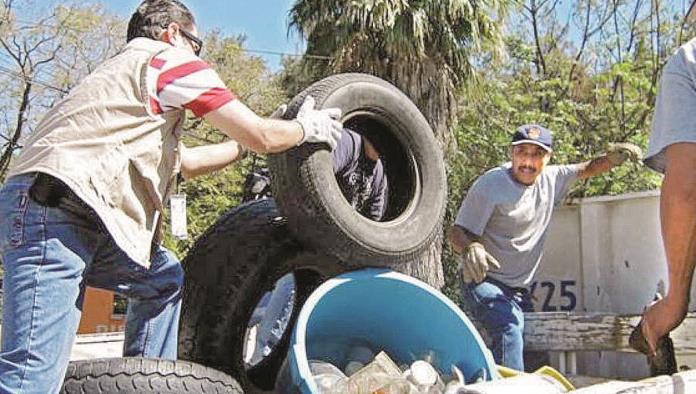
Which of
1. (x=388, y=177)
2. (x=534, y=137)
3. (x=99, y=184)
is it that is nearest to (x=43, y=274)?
(x=99, y=184)

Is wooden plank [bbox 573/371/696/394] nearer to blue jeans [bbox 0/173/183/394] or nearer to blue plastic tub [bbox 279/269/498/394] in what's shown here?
blue plastic tub [bbox 279/269/498/394]

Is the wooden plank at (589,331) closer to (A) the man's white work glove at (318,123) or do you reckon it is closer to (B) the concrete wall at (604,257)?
(B) the concrete wall at (604,257)

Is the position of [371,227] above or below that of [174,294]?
above

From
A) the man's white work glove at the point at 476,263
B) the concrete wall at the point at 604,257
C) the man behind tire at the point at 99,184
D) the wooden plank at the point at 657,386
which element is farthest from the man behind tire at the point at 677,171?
the concrete wall at the point at 604,257

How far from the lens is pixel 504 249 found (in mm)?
4359

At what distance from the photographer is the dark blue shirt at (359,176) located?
384 cm

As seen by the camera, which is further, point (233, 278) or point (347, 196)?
point (347, 196)

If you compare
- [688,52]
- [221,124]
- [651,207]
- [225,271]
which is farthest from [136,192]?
[651,207]

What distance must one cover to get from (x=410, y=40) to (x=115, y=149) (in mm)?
10164

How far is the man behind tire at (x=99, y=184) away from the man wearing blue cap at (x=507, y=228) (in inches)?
76.8

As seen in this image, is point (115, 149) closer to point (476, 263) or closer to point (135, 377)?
point (135, 377)

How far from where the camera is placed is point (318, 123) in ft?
9.41

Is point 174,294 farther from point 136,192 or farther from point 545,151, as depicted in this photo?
point 545,151

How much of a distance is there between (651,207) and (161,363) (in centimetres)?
314
